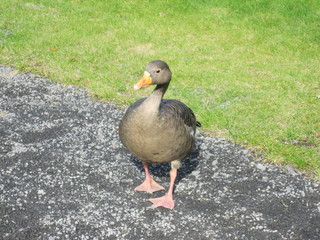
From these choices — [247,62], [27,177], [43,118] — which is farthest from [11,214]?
[247,62]

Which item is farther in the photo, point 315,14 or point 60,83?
point 315,14

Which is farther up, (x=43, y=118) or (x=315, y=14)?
(x=315, y=14)

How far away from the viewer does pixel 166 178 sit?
6.70m

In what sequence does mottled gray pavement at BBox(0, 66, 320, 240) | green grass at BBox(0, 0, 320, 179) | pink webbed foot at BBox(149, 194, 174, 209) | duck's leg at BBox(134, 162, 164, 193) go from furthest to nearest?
green grass at BBox(0, 0, 320, 179)
duck's leg at BBox(134, 162, 164, 193)
pink webbed foot at BBox(149, 194, 174, 209)
mottled gray pavement at BBox(0, 66, 320, 240)

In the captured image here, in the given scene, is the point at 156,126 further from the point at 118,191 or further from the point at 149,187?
the point at 118,191

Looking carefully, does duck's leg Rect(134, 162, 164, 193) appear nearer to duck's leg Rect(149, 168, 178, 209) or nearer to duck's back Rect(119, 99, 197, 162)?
duck's leg Rect(149, 168, 178, 209)

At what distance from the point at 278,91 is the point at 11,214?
624cm

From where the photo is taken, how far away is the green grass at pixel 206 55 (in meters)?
8.09

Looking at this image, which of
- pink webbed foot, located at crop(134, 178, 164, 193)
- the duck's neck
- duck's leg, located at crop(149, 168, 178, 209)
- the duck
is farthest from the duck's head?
pink webbed foot, located at crop(134, 178, 164, 193)

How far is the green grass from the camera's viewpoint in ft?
26.6

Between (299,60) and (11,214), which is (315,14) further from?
(11,214)

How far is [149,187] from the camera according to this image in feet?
20.4

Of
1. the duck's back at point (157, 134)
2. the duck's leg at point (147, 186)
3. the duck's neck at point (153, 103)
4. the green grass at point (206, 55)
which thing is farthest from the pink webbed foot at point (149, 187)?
the green grass at point (206, 55)

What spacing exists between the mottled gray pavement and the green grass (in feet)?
2.34
